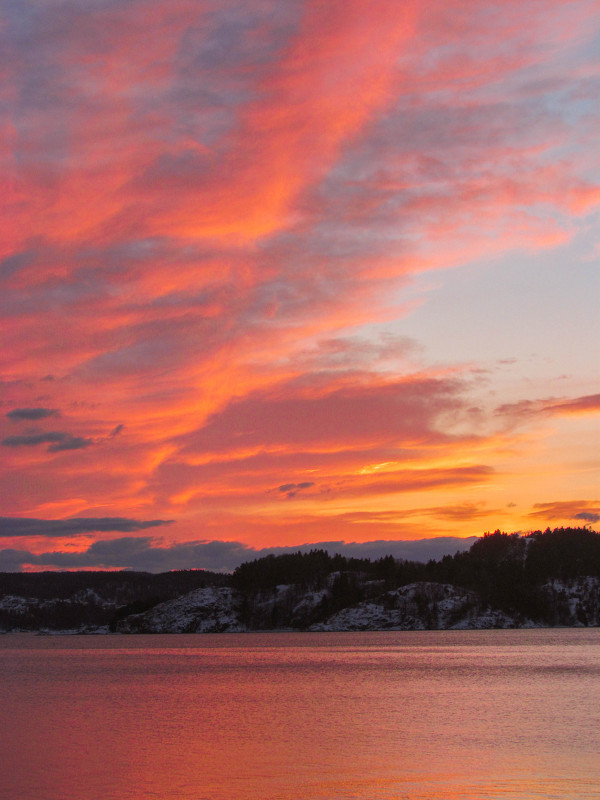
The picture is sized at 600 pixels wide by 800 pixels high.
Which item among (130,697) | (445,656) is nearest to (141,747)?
(130,697)

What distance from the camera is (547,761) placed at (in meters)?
50.6

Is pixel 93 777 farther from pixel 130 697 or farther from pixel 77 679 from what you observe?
pixel 77 679

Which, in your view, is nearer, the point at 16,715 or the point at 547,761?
the point at 547,761

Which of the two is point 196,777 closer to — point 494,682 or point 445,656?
point 494,682

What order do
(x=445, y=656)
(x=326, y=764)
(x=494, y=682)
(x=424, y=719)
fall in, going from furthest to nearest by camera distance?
(x=445, y=656) → (x=494, y=682) → (x=424, y=719) → (x=326, y=764)

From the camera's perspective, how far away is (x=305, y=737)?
209ft

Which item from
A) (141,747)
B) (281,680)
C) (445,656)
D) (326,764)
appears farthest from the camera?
(445,656)

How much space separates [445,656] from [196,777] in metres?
141

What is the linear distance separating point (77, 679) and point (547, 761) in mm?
92202

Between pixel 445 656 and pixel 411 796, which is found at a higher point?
pixel 411 796

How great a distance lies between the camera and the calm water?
45031 mm

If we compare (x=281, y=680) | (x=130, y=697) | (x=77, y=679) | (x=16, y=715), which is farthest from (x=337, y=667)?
(x=16, y=715)

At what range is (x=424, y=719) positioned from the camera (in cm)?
7244

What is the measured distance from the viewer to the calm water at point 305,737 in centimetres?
4503
